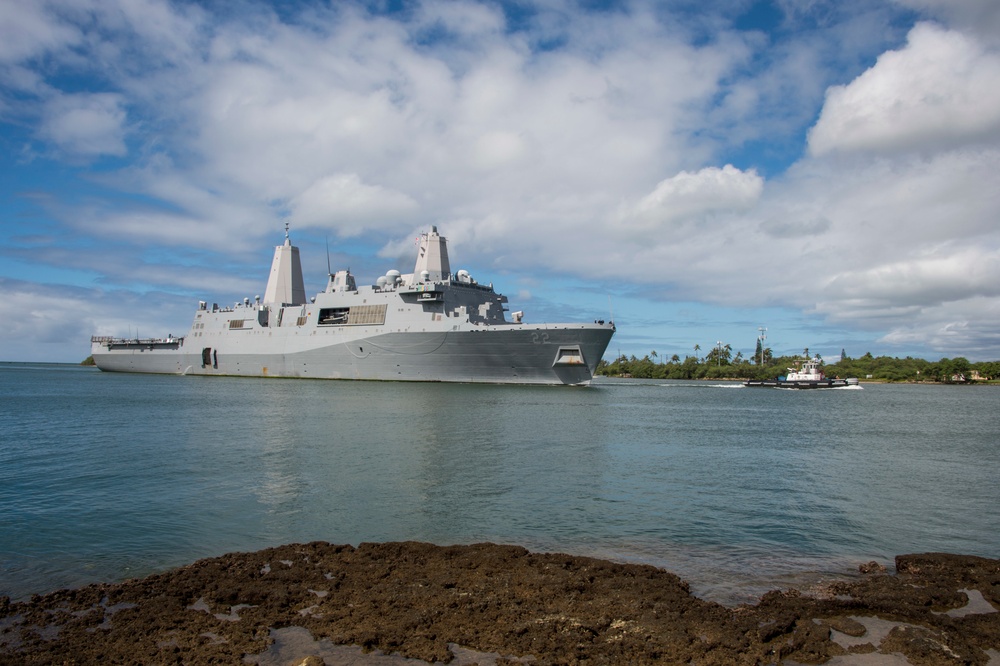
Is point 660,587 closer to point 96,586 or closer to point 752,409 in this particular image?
point 96,586

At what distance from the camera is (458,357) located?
39.8 m

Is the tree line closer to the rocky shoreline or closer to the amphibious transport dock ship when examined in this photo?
the amphibious transport dock ship

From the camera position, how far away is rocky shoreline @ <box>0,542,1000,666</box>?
17.9 feet

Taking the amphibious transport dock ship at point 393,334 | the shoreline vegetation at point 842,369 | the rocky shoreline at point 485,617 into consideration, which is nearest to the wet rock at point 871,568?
the rocky shoreline at point 485,617

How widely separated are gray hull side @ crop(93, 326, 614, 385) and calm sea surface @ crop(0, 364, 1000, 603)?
1212 centimetres

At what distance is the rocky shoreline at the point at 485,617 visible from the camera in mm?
5461

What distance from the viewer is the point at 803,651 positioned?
5.63m

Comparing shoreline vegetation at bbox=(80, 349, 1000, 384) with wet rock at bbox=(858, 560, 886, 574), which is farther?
shoreline vegetation at bbox=(80, 349, 1000, 384)

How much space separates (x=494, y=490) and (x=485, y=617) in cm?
625

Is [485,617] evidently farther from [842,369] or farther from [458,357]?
[842,369]

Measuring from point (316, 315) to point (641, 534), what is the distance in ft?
139

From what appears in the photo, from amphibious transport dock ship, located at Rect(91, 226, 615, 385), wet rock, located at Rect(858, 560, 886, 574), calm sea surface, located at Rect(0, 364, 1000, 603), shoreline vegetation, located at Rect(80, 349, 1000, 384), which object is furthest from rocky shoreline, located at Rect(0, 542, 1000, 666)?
shoreline vegetation, located at Rect(80, 349, 1000, 384)

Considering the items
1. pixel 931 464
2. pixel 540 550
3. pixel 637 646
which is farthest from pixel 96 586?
pixel 931 464

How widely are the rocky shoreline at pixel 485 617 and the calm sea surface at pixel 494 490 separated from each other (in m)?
0.79
